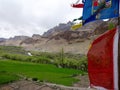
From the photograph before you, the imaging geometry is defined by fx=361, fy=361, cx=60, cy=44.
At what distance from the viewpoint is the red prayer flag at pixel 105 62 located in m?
7.05

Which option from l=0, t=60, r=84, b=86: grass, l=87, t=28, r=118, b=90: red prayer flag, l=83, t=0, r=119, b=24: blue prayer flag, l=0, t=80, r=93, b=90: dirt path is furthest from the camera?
l=0, t=60, r=84, b=86: grass

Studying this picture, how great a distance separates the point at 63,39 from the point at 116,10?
5958 inches

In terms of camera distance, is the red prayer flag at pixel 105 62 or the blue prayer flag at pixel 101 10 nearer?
the red prayer flag at pixel 105 62

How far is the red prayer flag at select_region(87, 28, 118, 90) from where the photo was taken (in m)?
7.05


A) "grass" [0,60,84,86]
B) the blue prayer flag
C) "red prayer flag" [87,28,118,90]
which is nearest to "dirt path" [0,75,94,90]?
"grass" [0,60,84,86]

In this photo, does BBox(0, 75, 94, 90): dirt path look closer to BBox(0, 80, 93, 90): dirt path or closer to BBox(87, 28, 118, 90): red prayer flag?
BBox(0, 80, 93, 90): dirt path

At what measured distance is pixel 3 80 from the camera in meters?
26.1

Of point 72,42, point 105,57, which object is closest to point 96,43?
point 105,57

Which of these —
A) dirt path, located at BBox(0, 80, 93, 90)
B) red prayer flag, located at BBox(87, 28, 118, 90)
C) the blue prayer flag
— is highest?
the blue prayer flag

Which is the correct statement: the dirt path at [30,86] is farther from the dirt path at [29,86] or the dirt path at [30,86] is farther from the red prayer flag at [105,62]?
the red prayer flag at [105,62]

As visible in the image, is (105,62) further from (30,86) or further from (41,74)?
(41,74)

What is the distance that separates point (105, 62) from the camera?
23.8 feet

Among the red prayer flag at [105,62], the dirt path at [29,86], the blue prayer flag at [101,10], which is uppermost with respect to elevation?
the blue prayer flag at [101,10]

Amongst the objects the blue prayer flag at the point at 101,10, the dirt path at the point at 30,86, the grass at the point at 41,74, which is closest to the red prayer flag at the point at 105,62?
the blue prayer flag at the point at 101,10
